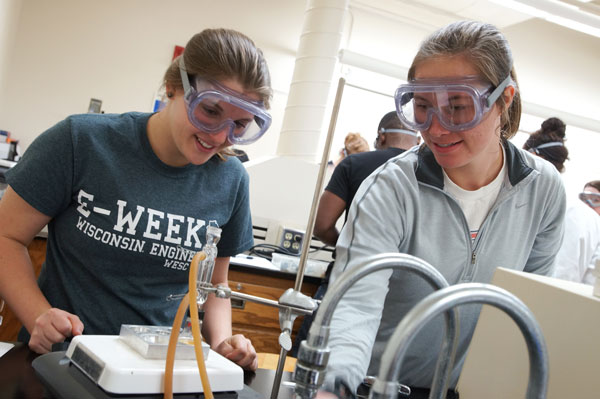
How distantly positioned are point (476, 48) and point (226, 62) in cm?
56

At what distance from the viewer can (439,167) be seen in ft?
4.42

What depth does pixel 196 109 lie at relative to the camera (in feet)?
4.08

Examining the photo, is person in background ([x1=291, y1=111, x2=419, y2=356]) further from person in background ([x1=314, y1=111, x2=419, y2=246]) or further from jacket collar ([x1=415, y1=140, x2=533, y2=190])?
jacket collar ([x1=415, y1=140, x2=533, y2=190])

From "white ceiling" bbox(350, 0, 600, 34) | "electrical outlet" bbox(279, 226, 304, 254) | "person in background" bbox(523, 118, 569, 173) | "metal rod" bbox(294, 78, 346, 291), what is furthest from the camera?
"white ceiling" bbox(350, 0, 600, 34)

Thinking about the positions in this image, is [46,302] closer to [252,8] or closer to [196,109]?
[196,109]

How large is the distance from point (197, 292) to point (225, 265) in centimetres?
70

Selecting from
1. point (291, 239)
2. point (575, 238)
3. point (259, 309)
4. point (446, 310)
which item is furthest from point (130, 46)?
point (446, 310)

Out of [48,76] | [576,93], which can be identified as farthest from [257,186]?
[576,93]

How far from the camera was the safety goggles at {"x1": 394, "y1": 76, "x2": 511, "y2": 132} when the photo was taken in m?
1.19

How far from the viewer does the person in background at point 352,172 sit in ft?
9.22

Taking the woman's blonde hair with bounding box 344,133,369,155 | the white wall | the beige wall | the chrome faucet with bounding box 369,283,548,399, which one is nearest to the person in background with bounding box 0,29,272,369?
the chrome faucet with bounding box 369,283,548,399

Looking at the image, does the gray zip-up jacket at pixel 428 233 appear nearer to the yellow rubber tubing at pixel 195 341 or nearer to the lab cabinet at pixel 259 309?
the yellow rubber tubing at pixel 195 341

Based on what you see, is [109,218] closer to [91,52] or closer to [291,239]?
[291,239]

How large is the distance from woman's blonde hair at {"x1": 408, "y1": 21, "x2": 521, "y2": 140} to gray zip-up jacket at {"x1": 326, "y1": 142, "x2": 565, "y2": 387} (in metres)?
0.22
